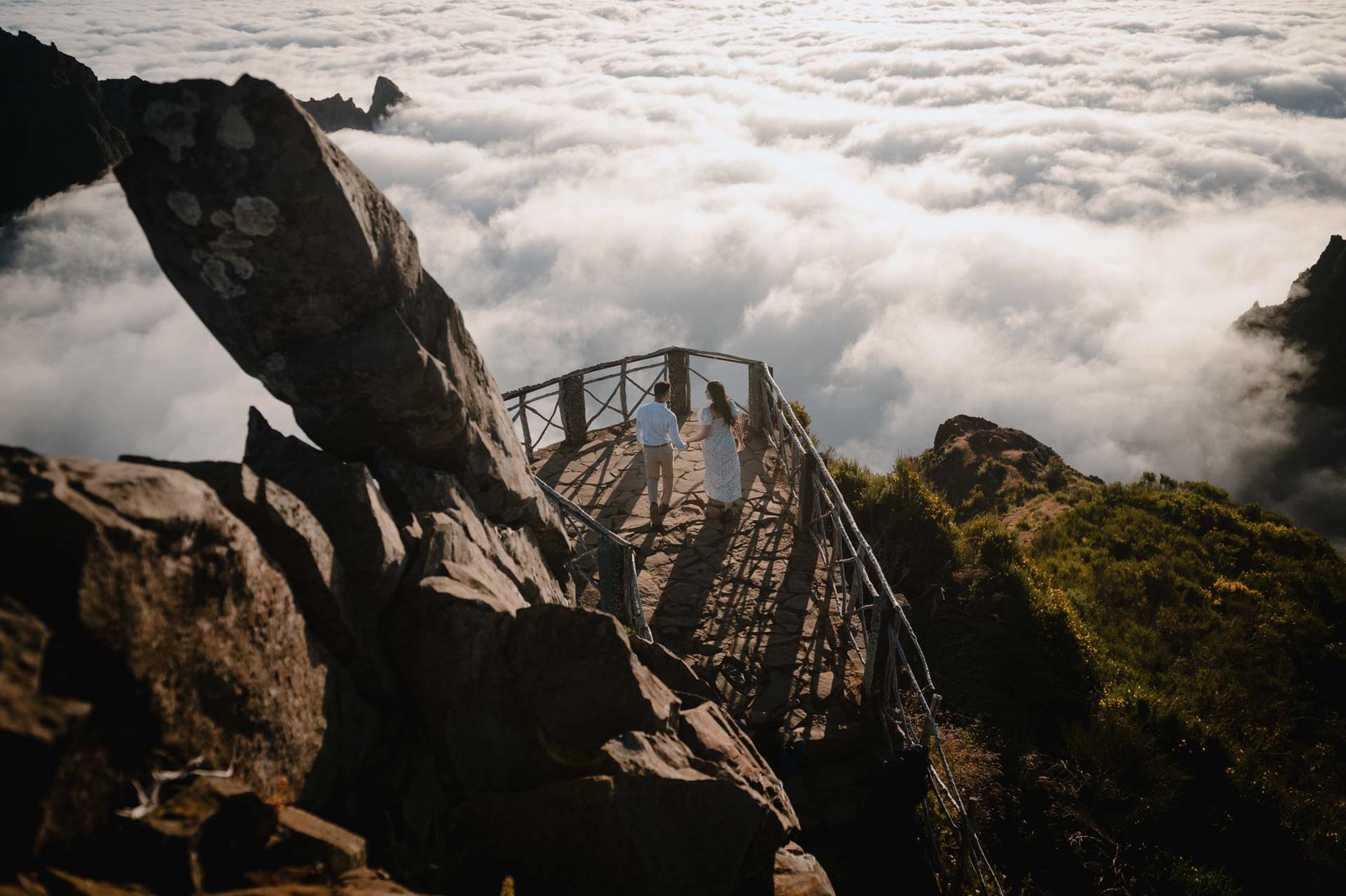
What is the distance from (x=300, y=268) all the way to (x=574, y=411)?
871cm

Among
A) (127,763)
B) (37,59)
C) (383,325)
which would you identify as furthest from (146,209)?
(37,59)

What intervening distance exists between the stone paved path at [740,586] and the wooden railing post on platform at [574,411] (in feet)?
1.05

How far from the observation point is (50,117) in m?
85.3

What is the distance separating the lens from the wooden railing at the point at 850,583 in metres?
6.71

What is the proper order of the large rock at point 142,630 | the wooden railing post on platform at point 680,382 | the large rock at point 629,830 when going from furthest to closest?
the wooden railing post on platform at point 680,382 < the large rock at point 629,830 < the large rock at point 142,630

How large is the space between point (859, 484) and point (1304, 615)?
356 inches

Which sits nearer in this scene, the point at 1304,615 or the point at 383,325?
the point at 383,325

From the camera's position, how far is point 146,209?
4793mm

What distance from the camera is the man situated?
10445 mm

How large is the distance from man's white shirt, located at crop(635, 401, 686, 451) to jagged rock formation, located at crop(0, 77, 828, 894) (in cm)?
441

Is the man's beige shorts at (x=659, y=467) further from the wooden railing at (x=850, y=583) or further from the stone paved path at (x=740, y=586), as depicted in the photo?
the wooden railing at (x=850, y=583)

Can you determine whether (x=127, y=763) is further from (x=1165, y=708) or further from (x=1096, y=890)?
(x=1165, y=708)

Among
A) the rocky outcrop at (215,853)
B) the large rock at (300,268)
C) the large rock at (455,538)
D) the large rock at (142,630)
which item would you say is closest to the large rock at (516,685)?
the large rock at (455,538)

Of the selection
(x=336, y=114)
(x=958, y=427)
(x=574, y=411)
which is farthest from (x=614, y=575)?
(x=336, y=114)
